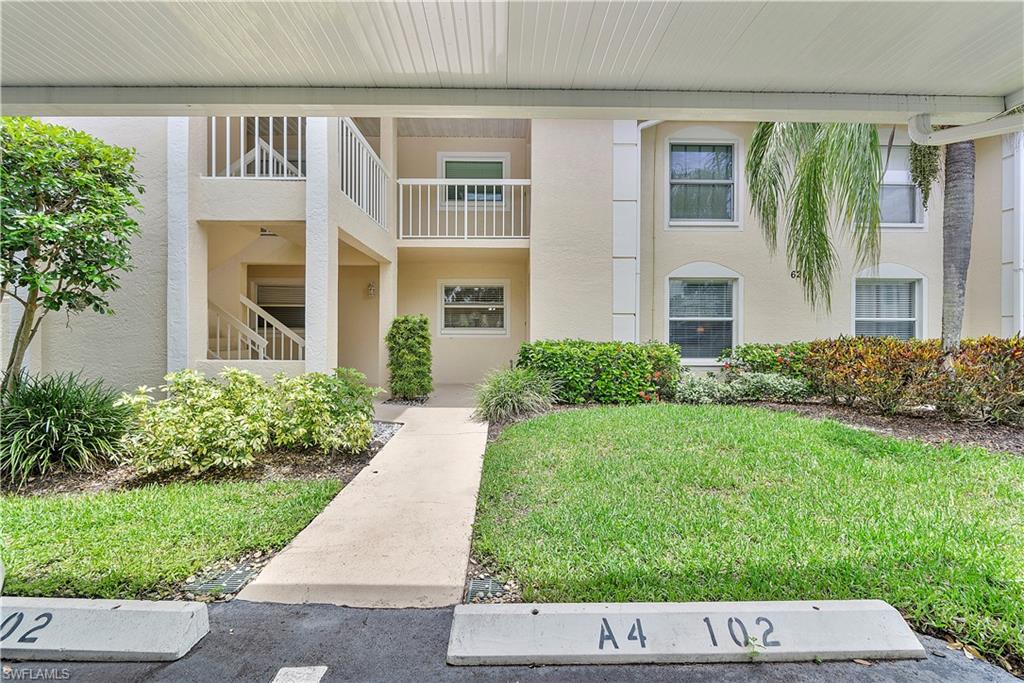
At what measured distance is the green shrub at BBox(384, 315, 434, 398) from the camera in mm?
8844

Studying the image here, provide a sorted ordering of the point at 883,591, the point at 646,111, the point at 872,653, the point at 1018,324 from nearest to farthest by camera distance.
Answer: the point at 872,653 → the point at 883,591 → the point at 646,111 → the point at 1018,324

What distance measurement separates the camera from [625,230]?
9414 mm

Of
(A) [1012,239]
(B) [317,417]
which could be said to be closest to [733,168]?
(A) [1012,239]

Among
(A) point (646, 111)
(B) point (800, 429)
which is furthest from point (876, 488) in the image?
(A) point (646, 111)

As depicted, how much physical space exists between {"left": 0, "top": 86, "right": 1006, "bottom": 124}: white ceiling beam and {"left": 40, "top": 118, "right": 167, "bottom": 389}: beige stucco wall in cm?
323

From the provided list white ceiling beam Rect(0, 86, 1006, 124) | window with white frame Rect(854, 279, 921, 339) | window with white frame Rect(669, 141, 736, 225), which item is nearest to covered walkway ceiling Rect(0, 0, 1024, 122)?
white ceiling beam Rect(0, 86, 1006, 124)

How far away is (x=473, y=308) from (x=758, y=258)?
6.50 m

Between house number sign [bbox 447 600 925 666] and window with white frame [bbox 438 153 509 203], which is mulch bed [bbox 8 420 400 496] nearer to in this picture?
house number sign [bbox 447 600 925 666]

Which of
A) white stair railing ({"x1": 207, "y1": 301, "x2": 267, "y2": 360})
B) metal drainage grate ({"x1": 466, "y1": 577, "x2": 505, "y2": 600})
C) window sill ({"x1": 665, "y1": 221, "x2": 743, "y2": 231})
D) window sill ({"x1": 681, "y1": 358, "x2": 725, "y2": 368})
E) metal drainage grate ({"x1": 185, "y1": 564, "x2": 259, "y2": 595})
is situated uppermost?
window sill ({"x1": 665, "y1": 221, "x2": 743, "y2": 231})

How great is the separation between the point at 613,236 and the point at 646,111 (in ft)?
20.0

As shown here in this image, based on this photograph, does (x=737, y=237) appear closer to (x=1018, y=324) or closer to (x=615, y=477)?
(x=1018, y=324)

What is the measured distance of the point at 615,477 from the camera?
4703mm

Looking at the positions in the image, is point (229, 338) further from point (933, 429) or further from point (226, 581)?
point (933, 429)
